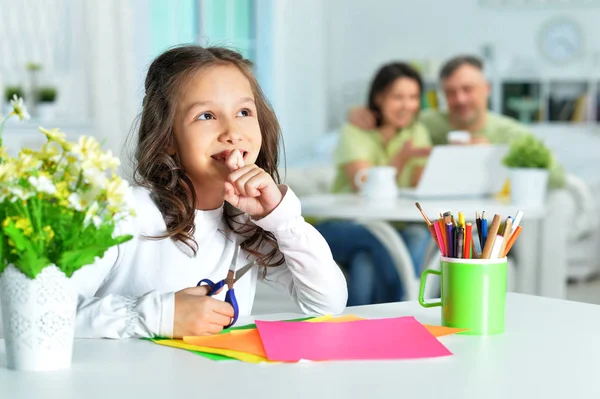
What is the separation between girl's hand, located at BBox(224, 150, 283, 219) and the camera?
1.13 m

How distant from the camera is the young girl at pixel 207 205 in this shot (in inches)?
46.6

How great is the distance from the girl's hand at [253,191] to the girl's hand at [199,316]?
17 cm

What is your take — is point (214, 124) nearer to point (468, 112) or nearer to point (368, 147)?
point (368, 147)

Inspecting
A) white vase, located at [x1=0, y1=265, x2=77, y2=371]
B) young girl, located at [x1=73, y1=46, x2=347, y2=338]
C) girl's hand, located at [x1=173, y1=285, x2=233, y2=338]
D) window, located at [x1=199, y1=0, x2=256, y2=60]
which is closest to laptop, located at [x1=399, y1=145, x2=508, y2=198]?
young girl, located at [x1=73, y1=46, x2=347, y2=338]

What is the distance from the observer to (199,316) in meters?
1.00

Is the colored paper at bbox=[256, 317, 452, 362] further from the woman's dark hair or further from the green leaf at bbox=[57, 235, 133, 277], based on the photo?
the woman's dark hair

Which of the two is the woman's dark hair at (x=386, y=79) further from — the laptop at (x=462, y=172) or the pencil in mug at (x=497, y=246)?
the pencil in mug at (x=497, y=246)

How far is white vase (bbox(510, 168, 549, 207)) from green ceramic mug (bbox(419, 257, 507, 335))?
1.62m

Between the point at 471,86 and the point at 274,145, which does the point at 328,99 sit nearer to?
the point at 471,86

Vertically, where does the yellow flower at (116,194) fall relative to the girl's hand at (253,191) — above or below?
above

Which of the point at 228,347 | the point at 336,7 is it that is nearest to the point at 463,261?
the point at 228,347

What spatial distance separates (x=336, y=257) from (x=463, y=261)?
1.89m

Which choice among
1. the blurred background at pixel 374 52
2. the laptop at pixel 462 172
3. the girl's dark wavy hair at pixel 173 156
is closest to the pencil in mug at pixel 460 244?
the girl's dark wavy hair at pixel 173 156

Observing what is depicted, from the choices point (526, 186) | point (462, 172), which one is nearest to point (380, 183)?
point (462, 172)
